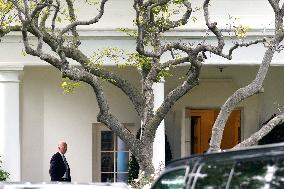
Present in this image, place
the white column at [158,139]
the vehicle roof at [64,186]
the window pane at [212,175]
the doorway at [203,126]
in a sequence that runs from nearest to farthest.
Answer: the window pane at [212,175], the vehicle roof at [64,186], the white column at [158,139], the doorway at [203,126]

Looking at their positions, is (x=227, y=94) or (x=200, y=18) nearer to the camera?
(x=200, y=18)

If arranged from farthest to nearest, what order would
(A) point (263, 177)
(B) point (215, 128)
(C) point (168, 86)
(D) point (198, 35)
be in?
(C) point (168, 86)
(D) point (198, 35)
(B) point (215, 128)
(A) point (263, 177)

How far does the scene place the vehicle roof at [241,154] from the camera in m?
6.38

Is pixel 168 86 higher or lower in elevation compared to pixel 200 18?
lower

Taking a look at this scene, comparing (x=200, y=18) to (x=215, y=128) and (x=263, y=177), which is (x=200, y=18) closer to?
(x=215, y=128)

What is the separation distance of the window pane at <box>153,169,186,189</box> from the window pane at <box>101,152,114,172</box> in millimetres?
12875

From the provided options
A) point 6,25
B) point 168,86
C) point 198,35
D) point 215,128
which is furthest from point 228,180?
point 168,86

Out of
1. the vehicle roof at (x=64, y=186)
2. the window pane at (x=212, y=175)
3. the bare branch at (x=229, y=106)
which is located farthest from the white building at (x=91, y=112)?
the window pane at (x=212, y=175)

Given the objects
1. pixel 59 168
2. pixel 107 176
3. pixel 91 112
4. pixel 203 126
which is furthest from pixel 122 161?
pixel 59 168

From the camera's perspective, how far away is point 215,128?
44.7 feet

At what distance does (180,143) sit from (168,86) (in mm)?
1548

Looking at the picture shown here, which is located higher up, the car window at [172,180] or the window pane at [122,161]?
the window pane at [122,161]

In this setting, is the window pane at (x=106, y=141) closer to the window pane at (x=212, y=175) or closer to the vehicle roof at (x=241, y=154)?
the vehicle roof at (x=241, y=154)

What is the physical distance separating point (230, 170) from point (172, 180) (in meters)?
0.89
